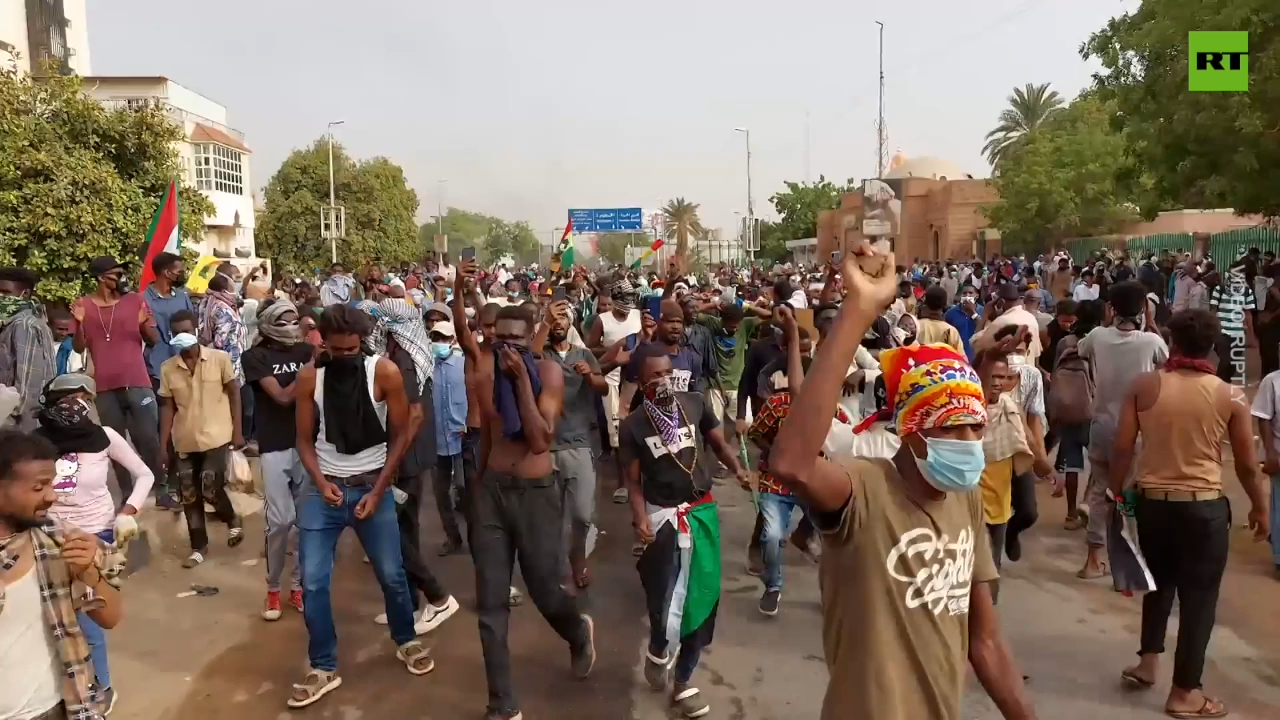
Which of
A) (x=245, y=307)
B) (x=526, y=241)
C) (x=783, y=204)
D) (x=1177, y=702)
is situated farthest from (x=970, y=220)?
(x=526, y=241)

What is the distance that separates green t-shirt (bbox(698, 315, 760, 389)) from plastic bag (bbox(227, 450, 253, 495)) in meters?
4.01


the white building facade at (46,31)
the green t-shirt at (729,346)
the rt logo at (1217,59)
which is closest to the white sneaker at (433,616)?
the green t-shirt at (729,346)

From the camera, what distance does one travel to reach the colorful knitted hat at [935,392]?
2.20 meters

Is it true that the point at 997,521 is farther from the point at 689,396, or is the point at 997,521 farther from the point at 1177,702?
the point at 689,396

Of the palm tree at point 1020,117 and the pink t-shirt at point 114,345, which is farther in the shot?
the palm tree at point 1020,117

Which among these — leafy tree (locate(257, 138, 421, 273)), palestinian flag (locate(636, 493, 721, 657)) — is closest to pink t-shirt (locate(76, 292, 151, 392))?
palestinian flag (locate(636, 493, 721, 657))

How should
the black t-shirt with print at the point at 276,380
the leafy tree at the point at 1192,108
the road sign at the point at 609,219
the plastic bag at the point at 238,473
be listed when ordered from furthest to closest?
the road sign at the point at 609,219 < the leafy tree at the point at 1192,108 < the plastic bag at the point at 238,473 < the black t-shirt with print at the point at 276,380

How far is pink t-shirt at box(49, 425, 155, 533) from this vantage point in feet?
13.0

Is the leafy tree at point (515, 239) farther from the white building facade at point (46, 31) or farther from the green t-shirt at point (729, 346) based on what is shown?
the green t-shirt at point (729, 346)

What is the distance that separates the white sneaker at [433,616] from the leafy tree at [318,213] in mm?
38784

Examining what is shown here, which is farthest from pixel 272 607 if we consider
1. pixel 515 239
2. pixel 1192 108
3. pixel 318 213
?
pixel 515 239

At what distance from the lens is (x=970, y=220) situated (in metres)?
49.0

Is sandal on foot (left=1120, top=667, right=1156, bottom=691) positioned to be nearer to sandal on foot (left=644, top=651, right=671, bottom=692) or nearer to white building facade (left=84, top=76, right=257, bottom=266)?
sandal on foot (left=644, top=651, right=671, bottom=692)

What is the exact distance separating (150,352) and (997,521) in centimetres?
706
